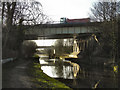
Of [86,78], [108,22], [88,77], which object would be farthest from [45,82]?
[108,22]

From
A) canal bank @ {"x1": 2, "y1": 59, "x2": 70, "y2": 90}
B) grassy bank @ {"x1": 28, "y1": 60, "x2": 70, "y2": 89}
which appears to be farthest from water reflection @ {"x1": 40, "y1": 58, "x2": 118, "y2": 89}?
canal bank @ {"x1": 2, "y1": 59, "x2": 70, "y2": 90}

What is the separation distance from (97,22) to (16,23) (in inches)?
759

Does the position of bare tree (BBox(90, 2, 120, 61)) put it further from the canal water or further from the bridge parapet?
the canal water

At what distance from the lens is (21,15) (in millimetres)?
23422

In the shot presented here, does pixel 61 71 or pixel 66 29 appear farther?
pixel 66 29

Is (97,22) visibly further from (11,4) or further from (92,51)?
(11,4)

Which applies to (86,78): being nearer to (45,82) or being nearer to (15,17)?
(45,82)

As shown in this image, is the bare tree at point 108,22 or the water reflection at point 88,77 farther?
the bare tree at point 108,22

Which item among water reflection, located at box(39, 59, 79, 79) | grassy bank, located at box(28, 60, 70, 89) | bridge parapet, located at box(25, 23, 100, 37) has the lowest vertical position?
water reflection, located at box(39, 59, 79, 79)

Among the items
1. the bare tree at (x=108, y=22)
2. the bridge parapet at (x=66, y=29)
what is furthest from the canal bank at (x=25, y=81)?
the bridge parapet at (x=66, y=29)

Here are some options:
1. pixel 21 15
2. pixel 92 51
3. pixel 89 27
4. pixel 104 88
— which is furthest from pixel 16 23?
pixel 92 51

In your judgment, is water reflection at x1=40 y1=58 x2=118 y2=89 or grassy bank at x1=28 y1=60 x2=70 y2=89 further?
water reflection at x1=40 y1=58 x2=118 y2=89

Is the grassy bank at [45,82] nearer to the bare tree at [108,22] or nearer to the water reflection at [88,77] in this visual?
the water reflection at [88,77]

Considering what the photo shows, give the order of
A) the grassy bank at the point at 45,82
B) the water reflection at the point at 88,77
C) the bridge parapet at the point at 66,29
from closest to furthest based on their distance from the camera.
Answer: the grassy bank at the point at 45,82 < the water reflection at the point at 88,77 < the bridge parapet at the point at 66,29
